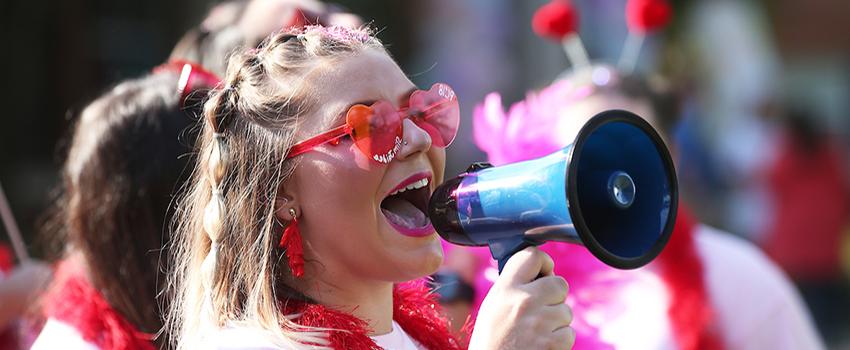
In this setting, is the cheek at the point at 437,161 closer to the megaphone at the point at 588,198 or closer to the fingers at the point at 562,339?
the megaphone at the point at 588,198

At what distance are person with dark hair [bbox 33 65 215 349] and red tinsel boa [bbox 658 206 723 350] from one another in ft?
4.25

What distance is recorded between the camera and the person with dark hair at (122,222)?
2.46 meters

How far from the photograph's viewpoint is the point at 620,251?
5.74 feet

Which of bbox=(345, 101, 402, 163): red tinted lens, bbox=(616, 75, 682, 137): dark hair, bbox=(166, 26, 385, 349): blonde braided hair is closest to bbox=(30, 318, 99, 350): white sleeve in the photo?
bbox=(166, 26, 385, 349): blonde braided hair

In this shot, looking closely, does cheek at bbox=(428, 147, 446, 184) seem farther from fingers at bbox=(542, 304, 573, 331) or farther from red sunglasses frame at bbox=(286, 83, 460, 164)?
fingers at bbox=(542, 304, 573, 331)

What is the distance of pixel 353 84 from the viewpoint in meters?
1.88

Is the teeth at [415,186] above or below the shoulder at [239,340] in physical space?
above

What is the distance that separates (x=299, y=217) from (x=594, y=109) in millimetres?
1623

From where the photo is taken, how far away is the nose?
1840 millimetres

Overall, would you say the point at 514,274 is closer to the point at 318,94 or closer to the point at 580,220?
the point at 580,220

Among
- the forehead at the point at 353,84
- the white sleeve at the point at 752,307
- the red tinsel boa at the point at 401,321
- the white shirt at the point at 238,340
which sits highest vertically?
the forehead at the point at 353,84

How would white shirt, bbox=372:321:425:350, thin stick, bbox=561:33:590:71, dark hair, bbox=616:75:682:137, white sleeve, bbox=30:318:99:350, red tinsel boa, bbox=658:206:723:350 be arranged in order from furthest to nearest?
thin stick, bbox=561:33:590:71, dark hair, bbox=616:75:682:137, red tinsel boa, bbox=658:206:723:350, white sleeve, bbox=30:318:99:350, white shirt, bbox=372:321:425:350

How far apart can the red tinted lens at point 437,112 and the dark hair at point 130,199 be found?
0.72 metres

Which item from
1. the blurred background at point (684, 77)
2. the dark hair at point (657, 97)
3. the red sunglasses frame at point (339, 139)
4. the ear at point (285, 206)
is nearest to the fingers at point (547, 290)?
the red sunglasses frame at point (339, 139)
